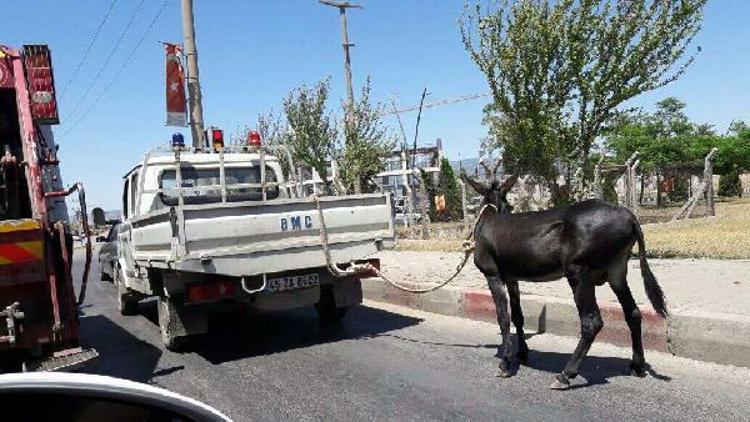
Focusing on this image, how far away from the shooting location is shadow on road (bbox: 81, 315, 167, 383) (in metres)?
6.76

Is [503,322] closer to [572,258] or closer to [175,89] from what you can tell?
[572,258]

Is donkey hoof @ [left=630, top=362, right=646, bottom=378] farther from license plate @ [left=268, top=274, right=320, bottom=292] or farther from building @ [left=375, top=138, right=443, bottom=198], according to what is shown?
building @ [left=375, top=138, right=443, bottom=198]

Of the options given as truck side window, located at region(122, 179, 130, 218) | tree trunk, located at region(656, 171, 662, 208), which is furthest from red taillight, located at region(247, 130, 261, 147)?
tree trunk, located at region(656, 171, 662, 208)

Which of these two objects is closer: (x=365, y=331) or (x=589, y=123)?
(x=365, y=331)

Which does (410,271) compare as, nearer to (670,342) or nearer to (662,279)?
(662,279)

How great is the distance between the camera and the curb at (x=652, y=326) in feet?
17.8

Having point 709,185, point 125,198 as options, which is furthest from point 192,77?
point 709,185

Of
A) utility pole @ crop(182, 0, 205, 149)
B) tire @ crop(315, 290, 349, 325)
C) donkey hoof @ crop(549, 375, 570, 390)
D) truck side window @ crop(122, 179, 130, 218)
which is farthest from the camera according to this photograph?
utility pole @ crop(182, 0, 205, 149)

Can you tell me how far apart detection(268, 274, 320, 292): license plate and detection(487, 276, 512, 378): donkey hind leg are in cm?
220

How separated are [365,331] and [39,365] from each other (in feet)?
11.9

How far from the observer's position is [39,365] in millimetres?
5555

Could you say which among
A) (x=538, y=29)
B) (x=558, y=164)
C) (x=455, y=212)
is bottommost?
(x=455, y=212)

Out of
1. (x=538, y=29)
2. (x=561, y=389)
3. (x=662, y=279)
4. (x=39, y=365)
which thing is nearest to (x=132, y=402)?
(x=561, y=389)

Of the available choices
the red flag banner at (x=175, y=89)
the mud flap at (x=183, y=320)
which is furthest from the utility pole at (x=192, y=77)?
the mud flap at (x=183, y=320)
